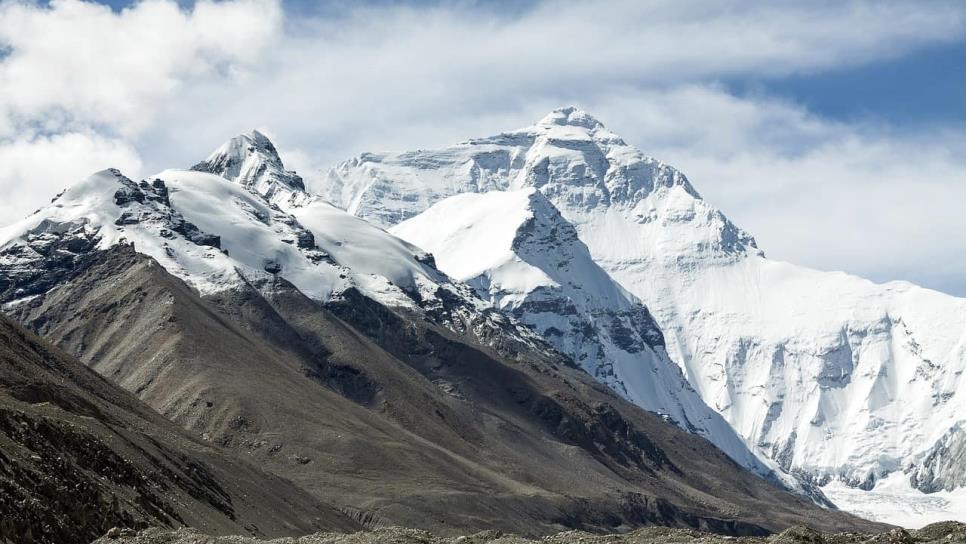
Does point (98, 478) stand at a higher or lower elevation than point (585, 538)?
lower

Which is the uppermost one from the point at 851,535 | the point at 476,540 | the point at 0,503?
the point at 851,535

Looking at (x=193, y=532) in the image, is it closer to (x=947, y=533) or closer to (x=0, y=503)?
(x=0, y=503)

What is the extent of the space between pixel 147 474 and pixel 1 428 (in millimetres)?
34567

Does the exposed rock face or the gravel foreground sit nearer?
the gravel foreground

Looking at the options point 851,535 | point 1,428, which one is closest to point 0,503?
point 1,428

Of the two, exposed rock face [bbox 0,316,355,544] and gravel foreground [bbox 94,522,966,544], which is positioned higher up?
gravel foreground [bbox 94,522,966,544]

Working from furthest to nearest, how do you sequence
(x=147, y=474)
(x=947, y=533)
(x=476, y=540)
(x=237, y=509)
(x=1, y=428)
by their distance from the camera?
(x=237, y=509) → (x=147, y=474) → (x=1, y=428) → (x=476, y=540) → (x=947, y=533)

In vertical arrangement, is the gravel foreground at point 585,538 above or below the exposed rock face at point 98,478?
above

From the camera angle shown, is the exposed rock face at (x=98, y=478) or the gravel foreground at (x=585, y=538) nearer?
the gravel foreground at (x=585, y=538)

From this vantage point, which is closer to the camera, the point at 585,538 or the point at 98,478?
the point at 585,538

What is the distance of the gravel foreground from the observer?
76.0 m

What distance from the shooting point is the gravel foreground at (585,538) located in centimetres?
7604

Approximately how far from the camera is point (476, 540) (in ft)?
268

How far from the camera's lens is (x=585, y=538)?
82375mm
